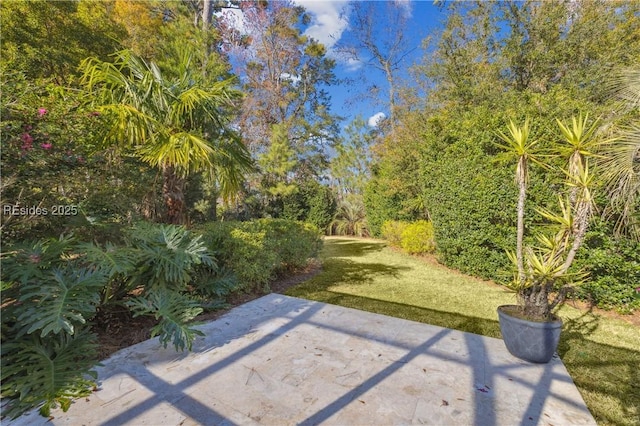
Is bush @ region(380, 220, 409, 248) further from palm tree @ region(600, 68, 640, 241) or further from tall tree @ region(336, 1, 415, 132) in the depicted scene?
palm tree @ region(600, 68, 640, 241)

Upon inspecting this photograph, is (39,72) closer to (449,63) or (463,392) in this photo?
(463,392)

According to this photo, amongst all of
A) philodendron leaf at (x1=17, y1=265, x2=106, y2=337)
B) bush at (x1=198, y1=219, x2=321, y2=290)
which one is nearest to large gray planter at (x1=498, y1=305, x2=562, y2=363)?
bush at (x1=198, y1=219, x2=321, y2=290)

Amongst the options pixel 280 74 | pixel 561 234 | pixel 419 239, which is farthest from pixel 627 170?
pixel 280 74

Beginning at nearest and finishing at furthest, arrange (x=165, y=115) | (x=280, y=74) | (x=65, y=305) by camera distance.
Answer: (x=65, y=305)
(x=165, y=115)
(x=280, y=74)

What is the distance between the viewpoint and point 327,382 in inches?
82.4

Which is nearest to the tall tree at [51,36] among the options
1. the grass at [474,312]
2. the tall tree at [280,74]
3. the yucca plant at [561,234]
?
the grass at [474,312]

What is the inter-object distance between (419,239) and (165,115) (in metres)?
6.79

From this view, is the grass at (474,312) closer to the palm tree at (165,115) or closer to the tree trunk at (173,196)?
the tree trunk at (173,196)

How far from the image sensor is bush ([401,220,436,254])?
759 cm

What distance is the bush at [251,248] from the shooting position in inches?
161

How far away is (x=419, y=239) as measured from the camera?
25.3 feet

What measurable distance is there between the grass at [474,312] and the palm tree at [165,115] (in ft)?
8.61

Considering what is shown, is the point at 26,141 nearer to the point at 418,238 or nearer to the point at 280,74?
the point at 418,238

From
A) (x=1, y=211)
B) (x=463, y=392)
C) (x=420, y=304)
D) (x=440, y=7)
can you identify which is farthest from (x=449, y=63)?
(x=1, y=211)
